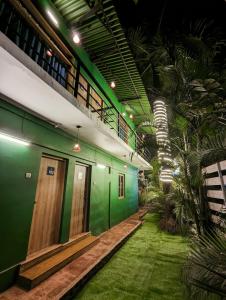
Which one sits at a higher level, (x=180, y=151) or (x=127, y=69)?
(x=127, y=69)

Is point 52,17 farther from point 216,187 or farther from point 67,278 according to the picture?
point 216,187

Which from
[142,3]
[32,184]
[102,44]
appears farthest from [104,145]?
[142,3]

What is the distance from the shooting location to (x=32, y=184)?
13.6 ft

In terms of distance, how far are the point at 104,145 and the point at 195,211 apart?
14.1 ft

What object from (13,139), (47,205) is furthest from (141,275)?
(13,139)

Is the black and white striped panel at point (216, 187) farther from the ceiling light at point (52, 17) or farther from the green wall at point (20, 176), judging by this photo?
the ceiling light at point (52, 17)

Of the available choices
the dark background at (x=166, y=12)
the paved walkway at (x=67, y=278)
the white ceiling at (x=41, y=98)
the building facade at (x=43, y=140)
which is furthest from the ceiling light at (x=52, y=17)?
the paved walkway at (x=67, y=278)

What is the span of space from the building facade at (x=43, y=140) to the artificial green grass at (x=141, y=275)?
1628 millimetres

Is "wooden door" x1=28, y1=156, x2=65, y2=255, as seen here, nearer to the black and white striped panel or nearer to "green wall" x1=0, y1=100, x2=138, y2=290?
"green wall" x1=0, y1=100, x2=138, y2=290

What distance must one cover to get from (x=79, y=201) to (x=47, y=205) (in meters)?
1.61

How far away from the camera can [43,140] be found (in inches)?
178

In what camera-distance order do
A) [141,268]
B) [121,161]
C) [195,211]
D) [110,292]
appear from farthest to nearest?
[121,161] → [141,268] → [195,211] → [110,292]

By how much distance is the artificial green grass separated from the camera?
3385mm

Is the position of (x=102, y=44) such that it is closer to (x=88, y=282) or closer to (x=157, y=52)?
(x=157, y=52)
